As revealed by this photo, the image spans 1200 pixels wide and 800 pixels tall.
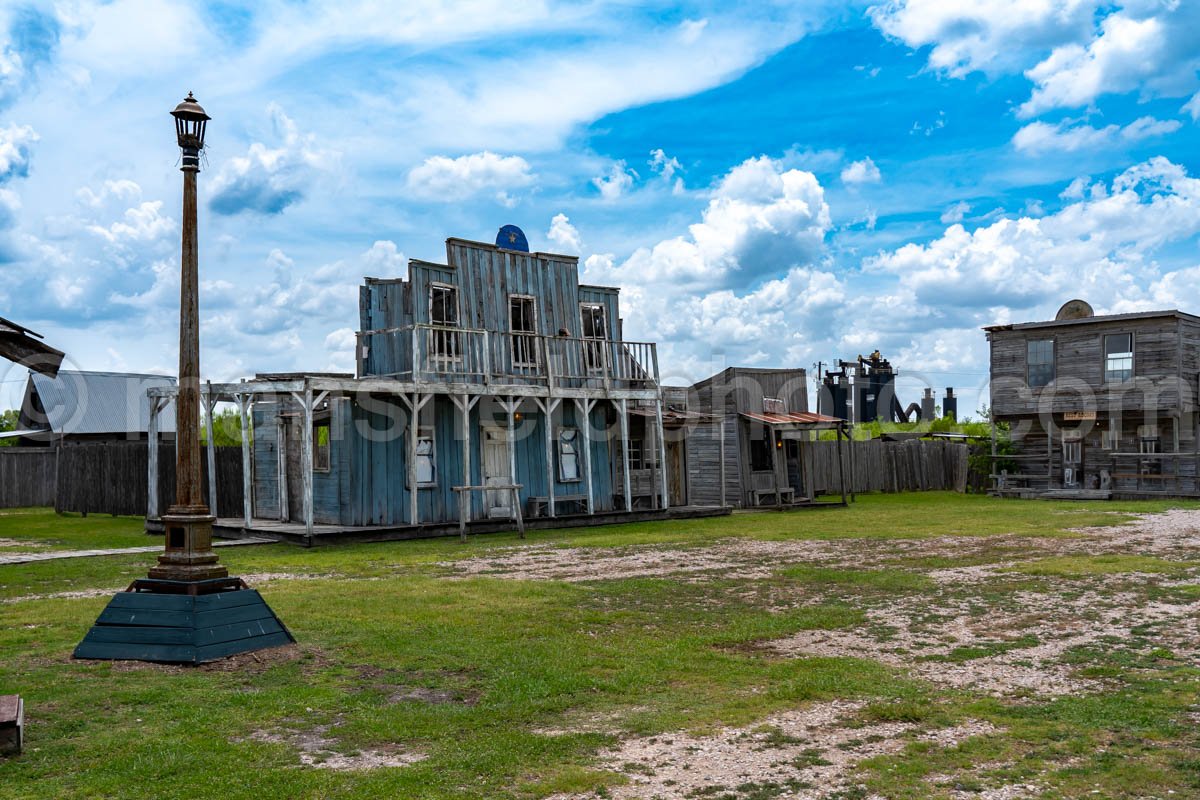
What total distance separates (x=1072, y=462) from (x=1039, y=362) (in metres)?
3.56

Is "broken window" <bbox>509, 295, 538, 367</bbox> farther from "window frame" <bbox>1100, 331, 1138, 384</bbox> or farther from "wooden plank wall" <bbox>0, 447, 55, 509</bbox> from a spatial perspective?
"window frame" <bbox>1100, 331, 1138, 384</bbox>

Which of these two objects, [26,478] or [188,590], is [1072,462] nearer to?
[188,590]

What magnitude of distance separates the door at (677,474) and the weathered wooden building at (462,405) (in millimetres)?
3358

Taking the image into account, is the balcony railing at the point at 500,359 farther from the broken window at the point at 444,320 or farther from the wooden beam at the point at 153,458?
the wooden beam at the point at 153,458

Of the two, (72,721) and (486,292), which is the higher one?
(486,292)

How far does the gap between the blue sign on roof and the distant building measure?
1814 cm

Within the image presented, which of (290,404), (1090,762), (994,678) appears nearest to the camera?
(1090,762)

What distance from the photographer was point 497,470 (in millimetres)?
25438

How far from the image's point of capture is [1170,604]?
37.9ft

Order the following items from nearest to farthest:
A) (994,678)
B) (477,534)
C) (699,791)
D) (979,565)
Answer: (699,791) < (994,678) < (979,565) < (477,534)

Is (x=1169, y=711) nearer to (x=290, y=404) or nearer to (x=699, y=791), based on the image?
(x=699, y=791)

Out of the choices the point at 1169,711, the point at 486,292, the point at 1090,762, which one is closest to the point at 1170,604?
the point at 1169,711

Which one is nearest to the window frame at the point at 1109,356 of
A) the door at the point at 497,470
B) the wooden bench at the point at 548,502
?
the wooden bench at the point at 548,502

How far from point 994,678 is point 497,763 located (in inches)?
164
